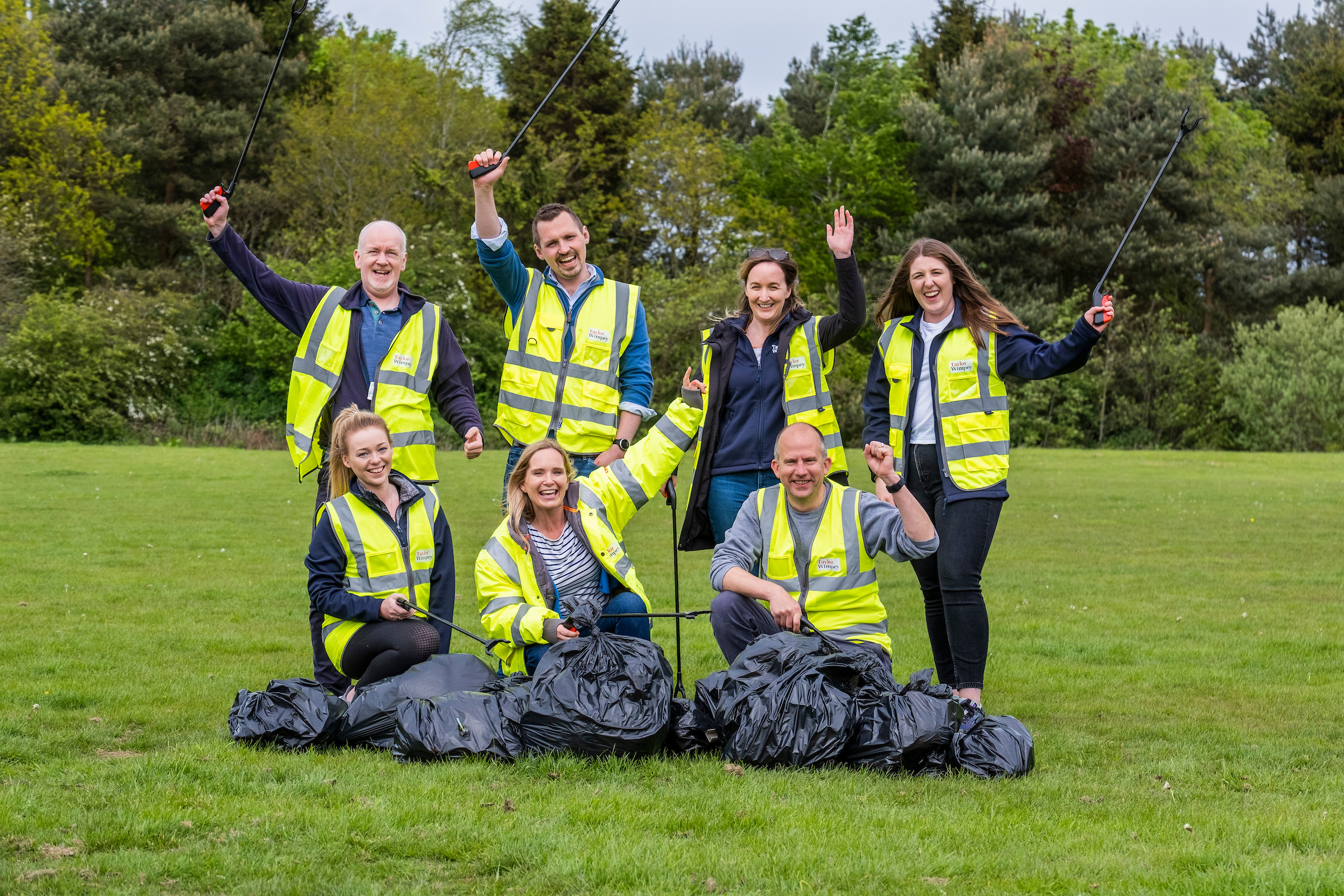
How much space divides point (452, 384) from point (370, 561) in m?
1.02

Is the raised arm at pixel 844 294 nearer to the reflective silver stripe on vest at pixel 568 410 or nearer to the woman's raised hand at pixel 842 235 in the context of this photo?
the woman's raised hand at pixel 842 235

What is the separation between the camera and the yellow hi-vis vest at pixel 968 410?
5480mm

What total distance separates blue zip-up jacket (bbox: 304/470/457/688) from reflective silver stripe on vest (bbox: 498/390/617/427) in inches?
22.7

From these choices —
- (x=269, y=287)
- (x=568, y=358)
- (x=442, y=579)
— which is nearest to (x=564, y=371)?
(x=568, y=358)

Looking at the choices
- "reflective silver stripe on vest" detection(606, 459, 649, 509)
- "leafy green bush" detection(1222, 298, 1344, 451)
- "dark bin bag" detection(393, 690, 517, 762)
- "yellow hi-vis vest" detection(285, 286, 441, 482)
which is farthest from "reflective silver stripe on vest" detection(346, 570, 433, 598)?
"leafy green bush" detection(1222, 298, 1344, 451)

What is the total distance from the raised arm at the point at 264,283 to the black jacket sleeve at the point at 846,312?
2.27 metres

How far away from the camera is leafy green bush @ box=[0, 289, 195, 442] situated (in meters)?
28.0

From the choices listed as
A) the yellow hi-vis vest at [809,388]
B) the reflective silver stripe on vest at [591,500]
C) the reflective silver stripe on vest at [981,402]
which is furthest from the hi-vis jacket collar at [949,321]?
the reflective silver stripe on vest at [591,500]

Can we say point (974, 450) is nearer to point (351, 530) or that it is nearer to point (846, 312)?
point (846, 312)

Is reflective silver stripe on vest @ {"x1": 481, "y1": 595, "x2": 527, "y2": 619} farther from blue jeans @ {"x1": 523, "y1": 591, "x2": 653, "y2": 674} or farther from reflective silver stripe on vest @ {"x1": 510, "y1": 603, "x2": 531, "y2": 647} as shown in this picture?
blue jeans @ {"x1": 523, "y1": 591, "x2": 653, "y2": 674}

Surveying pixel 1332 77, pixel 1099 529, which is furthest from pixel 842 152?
pixel 1099 529

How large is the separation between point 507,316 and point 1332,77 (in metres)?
39.4

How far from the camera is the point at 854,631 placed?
17.4 ft

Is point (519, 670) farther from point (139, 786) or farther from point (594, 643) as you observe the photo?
point (139, 786)
